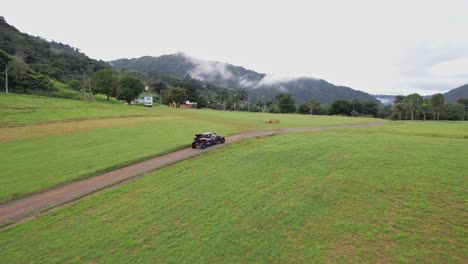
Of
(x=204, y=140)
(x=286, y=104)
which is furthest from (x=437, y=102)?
(x=204, y=140)

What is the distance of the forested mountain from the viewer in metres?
62.5

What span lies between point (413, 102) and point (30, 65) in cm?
15750

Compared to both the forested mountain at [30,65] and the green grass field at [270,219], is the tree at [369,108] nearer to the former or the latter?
the green grass field at [270,219]

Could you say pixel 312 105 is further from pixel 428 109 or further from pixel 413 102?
pixel 428 109

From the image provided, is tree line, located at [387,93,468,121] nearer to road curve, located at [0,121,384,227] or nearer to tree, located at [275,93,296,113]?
tree, located at [275,93,296,113]

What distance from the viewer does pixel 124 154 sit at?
21.1m

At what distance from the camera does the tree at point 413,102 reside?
308ft

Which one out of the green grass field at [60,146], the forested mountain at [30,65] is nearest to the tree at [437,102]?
the green grass field at [60,146]

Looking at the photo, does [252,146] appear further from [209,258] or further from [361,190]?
[209,258]

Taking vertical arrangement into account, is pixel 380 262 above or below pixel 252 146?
below

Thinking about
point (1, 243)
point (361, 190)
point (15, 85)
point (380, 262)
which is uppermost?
point (15, 85)

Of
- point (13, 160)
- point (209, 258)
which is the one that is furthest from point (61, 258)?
point (13, 160)

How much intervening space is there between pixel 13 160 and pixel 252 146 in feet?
67.2

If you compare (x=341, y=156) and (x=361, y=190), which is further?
(x=341, y=156)
